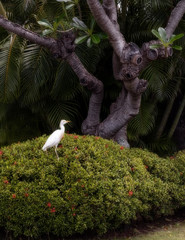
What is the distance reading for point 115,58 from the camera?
Result: 22.4ft

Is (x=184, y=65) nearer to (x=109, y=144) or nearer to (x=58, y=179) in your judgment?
(x=109, y=144)

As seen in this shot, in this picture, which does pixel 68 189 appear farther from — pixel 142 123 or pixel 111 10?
pixel 142 123

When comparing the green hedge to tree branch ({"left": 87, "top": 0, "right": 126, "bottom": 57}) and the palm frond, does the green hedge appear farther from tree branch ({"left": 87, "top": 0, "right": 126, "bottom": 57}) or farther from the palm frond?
the palm frond

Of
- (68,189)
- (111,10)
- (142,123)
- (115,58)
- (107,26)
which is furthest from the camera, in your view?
(142,123)

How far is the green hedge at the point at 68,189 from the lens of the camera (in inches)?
188

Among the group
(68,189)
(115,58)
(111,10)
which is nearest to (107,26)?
(111,10)

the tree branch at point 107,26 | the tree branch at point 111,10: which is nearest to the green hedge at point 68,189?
the tree branch at point 107,26

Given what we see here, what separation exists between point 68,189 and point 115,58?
10.1 ft

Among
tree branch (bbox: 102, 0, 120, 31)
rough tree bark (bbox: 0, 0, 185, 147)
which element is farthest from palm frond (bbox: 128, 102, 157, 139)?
tree branch (bbox: 102, 0, 120, 31)

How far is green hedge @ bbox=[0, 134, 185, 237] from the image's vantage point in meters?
4.78

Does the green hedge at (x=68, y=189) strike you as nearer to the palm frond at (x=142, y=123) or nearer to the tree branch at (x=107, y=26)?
the tree branch at (x=107, y=26)

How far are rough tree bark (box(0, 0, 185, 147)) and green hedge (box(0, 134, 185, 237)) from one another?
4.30 feet

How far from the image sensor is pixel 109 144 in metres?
5.91

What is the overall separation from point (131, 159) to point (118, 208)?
1094 mm
